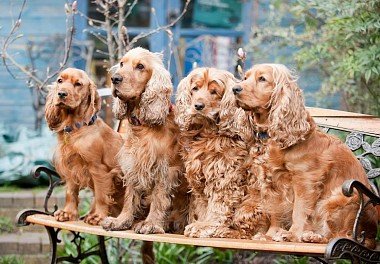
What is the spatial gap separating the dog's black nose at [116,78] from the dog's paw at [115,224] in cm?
84

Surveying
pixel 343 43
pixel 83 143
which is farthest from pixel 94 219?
pixel 343 43

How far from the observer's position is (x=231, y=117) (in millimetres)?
5207

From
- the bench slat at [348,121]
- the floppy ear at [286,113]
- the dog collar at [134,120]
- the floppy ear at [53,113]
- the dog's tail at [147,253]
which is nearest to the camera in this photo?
the floppy ear at [286,113]

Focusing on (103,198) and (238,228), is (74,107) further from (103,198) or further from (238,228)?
(238,228)

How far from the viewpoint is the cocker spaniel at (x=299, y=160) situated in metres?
4.90

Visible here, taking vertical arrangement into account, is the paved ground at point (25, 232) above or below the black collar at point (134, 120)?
below

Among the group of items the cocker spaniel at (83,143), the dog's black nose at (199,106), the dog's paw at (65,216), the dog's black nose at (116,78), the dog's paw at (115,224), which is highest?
the dog's black nose at (116,78)

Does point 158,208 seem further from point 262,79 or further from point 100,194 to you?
point 262,79

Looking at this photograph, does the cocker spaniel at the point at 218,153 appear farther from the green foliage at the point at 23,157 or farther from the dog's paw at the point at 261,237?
the green foliage at the point at 23,157

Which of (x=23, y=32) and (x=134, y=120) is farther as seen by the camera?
(x=23, y=32)

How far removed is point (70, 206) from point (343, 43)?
2.56 m

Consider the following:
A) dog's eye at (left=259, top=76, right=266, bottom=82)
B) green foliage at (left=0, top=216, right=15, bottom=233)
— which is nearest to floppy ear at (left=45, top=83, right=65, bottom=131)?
dog's eye at (left=259, top=76, right=266, bottom=82)

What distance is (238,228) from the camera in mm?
5234

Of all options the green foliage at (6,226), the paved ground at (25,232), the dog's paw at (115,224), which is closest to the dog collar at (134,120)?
the dog's paw at (115,224)
